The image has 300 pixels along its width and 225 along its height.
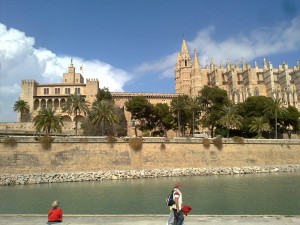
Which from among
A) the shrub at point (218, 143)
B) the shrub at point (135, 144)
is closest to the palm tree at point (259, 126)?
the shrub at point (218, 143)

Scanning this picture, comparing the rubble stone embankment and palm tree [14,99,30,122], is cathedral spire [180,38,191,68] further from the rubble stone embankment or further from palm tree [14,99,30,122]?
the rubble stone embankment

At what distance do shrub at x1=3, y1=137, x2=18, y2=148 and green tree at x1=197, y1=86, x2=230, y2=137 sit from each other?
111 ft

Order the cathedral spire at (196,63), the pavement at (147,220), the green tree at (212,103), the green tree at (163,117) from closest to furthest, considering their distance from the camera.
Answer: the pavement at (147,220), the green tree at (212,103), the green tree at (163,117), the cathedral spire at (196,63)

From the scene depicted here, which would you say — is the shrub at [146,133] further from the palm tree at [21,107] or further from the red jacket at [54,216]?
the red jacket at [54,216]

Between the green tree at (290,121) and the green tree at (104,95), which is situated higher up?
the green tree at (104,95)

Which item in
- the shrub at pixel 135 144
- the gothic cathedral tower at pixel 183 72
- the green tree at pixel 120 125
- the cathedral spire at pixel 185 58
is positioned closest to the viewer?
the shrub at pixel 135 144

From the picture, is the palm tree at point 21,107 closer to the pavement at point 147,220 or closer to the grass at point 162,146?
the grass at point 162,146

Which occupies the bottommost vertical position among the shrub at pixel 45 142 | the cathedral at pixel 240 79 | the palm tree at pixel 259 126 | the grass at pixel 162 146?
the grass at pixel 162 146

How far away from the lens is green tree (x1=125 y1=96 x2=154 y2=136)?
65438 millimetres

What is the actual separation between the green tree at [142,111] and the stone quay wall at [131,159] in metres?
23.1

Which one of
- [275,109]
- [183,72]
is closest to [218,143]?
[275,109]

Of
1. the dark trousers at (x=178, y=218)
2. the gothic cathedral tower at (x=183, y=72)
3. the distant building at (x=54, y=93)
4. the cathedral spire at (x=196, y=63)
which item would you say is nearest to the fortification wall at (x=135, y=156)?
the dark trousers at (x=178, y=218)

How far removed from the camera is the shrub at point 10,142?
36853mm

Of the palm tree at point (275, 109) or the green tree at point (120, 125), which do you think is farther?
the green tree at point (120, 125)
